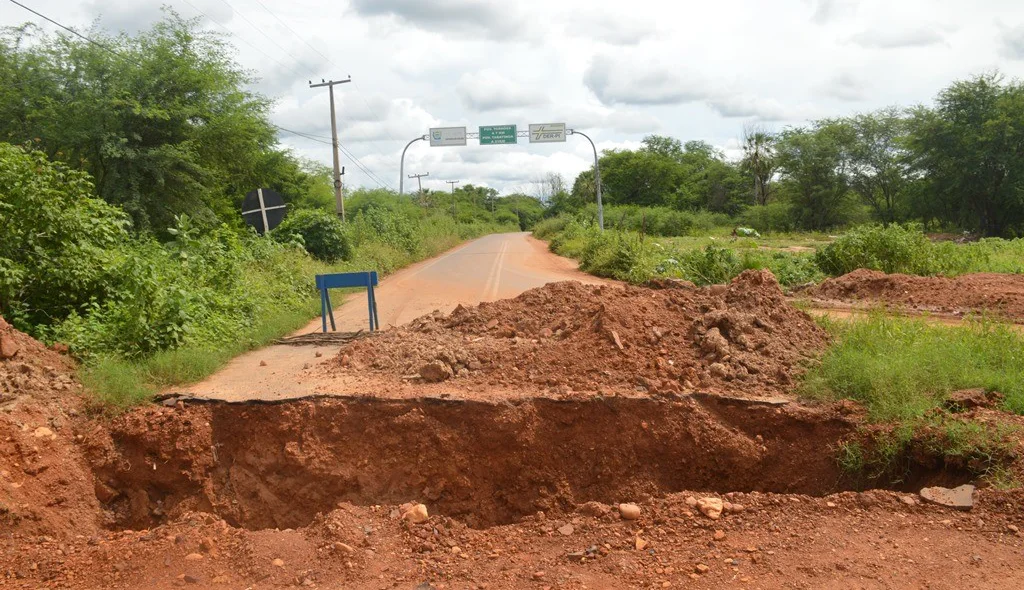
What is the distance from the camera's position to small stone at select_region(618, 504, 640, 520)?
194 inches

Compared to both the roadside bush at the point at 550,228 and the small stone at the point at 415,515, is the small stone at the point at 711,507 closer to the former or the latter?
the small stone at the point at 415,515

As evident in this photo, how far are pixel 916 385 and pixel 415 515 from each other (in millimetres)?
4322

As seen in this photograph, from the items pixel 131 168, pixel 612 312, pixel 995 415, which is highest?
pixel 131 168

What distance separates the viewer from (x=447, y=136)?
→ 96.9 feet

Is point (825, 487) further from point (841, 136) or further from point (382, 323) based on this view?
point (841, 136)

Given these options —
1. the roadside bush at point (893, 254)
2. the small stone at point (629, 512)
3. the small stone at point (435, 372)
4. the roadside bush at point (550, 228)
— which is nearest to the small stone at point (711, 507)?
the small stone at point (629, 512)

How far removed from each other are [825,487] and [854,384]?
1.04m

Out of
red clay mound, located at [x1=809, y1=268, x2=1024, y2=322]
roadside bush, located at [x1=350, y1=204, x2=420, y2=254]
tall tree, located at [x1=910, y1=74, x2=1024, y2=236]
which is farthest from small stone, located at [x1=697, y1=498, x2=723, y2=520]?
tall tree, located at [x1=910, y1=74, x2=1024, y2=236]

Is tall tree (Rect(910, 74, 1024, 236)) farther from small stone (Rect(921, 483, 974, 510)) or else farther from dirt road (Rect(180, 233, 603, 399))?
small stone (Rect(921, 483, 974, 510))

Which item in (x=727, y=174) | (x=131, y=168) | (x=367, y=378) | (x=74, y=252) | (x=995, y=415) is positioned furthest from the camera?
(x=727, y=174)

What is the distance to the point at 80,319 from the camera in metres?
8.12

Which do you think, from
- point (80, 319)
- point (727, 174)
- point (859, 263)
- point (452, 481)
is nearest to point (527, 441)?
point (452, 481)

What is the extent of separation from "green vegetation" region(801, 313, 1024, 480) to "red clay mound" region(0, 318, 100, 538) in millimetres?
6235

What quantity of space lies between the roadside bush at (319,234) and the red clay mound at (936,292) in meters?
13.2
